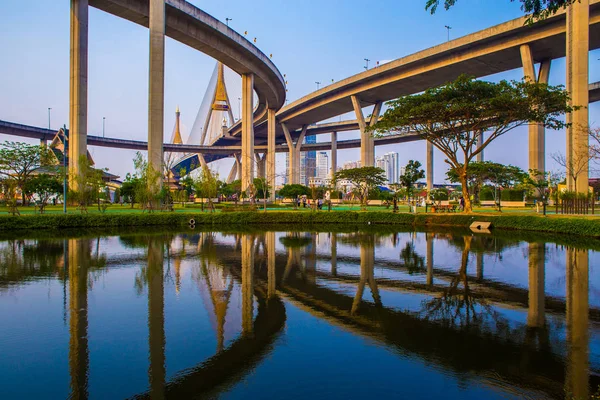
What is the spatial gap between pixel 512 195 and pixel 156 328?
41.4 metres

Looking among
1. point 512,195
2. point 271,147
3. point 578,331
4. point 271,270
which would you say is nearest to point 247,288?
point 271,270

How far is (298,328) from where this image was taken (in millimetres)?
5816

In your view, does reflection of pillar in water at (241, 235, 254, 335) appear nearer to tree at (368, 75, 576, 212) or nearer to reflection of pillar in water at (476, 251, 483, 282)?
reflection of pillar in water at (476, 251, 483, 282)

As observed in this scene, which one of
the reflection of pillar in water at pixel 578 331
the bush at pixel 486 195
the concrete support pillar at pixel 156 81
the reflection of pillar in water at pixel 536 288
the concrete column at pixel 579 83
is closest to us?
the reflection of pillar in water at pixel 578 331

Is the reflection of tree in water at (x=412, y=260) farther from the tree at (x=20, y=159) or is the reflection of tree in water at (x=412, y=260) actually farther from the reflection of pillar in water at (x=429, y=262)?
the tree at (x=20, y=159)

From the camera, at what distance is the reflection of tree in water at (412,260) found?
34.3 feet

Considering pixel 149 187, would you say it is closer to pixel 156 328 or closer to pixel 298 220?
pixel 298 220

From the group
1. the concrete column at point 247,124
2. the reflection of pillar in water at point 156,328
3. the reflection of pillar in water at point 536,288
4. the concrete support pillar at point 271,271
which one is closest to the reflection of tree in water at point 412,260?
the reflection of pillar in water at point 536,288

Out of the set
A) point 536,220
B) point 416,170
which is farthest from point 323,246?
point 416,170

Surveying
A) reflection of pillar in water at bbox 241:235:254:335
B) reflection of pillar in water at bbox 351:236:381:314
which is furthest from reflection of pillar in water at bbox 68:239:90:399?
reflection of pillar in water at bbox 351:236:381:314

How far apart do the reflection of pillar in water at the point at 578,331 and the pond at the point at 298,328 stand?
3cm

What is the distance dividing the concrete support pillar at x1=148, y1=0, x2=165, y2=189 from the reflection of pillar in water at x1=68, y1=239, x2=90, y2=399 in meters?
20.6

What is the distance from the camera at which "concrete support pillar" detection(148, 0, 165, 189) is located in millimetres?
30328

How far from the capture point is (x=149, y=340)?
5.28 m
